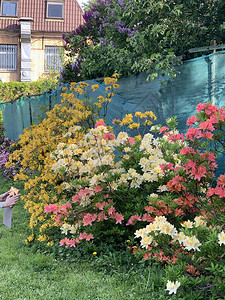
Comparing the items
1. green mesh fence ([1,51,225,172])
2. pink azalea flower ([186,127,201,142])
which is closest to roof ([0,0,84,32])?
green mesh fence ([1,51,225,172])

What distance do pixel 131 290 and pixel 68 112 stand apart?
12.1 ft

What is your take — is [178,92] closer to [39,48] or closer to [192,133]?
[192,133]

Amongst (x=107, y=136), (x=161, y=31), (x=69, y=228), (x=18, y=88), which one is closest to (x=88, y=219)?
(x=69, y=228)

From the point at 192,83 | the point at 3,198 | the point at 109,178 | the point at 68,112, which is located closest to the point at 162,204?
the point at 109,178

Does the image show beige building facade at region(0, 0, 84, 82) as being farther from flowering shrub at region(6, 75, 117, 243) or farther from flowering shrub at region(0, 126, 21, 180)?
flowering shrub at region(6, 75, 117, 243)

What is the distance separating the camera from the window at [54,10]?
2393 cm

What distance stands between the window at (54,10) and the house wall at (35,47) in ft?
3.85

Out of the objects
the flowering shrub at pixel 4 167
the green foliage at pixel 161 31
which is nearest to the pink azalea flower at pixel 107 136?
the green foliage at pixel 161 31

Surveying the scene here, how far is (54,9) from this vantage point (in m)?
24.0

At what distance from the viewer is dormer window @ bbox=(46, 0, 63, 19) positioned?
78.5 ft

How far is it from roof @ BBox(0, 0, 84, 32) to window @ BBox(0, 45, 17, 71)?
1.17 meters

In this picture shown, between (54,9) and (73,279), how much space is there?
22871 mm

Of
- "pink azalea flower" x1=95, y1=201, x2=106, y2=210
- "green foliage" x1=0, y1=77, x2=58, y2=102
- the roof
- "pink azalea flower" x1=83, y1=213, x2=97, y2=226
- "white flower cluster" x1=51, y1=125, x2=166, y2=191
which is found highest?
the roof

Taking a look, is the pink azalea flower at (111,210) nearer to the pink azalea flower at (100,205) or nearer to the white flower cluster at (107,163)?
the pink azalea flower at (100,205)
